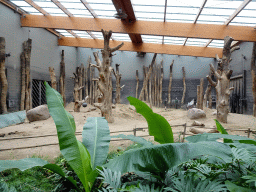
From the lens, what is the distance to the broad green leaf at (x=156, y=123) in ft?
3.59

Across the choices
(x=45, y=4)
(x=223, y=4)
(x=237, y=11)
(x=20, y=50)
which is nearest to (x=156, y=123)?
(x=223, y=4)

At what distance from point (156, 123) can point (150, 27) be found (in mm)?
7030

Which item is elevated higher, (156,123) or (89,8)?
(89,8)

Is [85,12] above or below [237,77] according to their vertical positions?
above

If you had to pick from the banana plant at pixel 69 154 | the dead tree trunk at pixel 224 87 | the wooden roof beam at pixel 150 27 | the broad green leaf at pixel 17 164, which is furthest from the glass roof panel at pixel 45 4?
the broad green leaf at pixel 17 164

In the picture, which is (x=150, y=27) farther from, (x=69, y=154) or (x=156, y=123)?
(x=69, y=154)

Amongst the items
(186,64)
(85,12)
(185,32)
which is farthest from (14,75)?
(186,64)

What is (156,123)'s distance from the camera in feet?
3.72

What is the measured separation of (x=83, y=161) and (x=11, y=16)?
8.45m

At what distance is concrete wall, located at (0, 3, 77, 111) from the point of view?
6992mm

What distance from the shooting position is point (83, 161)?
1.05 m

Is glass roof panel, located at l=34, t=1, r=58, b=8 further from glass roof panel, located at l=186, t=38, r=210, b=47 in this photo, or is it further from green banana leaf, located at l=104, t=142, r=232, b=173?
green banana leaf, located at l=104, t=142, r=232, b=173

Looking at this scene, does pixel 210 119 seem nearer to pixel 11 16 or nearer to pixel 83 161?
pixel 83 161

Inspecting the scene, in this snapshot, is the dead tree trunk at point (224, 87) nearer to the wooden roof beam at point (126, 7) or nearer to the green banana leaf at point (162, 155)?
the wooden roof beam at point (126, 7)
